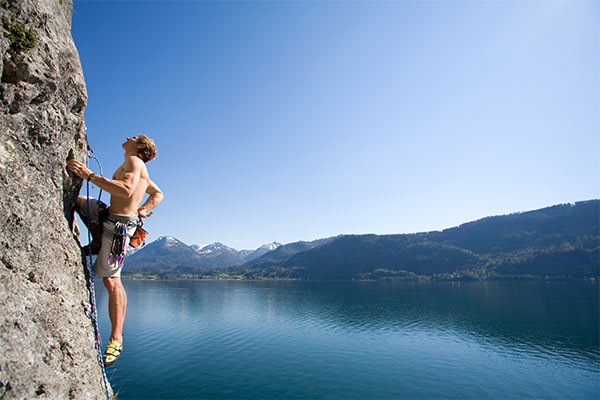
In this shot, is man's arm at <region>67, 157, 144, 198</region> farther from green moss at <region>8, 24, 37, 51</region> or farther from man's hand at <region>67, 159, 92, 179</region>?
green moss at <region>8, 24, 37, 51</region>

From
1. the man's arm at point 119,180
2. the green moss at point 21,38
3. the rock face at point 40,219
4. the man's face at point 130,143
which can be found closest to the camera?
the rock face at point 40,219

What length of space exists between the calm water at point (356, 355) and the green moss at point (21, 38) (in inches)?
1194

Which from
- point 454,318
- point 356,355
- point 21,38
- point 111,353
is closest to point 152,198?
point 111,353

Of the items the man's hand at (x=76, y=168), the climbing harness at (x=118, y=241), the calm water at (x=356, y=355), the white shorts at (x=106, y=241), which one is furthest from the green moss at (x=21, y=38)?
the calm water at (x=356, y=355)

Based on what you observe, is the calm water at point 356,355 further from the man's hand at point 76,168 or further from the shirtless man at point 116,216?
the man's hand at point 76,168

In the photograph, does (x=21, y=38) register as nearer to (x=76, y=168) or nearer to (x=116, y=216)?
(x=76, y=168)

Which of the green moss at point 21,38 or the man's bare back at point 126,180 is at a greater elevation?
the green moss at point 21,38

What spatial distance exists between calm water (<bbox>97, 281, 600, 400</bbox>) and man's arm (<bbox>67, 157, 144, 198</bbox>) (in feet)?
95.6

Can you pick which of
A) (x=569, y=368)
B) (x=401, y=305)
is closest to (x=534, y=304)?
(x=401, y=305)

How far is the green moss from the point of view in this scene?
11.5 ft

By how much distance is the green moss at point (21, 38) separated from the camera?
138 inches

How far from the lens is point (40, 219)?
3600 millimetres

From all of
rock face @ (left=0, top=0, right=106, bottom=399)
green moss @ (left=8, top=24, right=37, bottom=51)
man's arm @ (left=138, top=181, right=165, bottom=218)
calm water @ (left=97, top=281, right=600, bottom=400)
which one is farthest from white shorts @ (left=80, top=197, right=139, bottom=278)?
calm water @ (left=97, top=281, right=600, bottom=400)

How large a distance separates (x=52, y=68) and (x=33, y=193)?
1.66 metres
